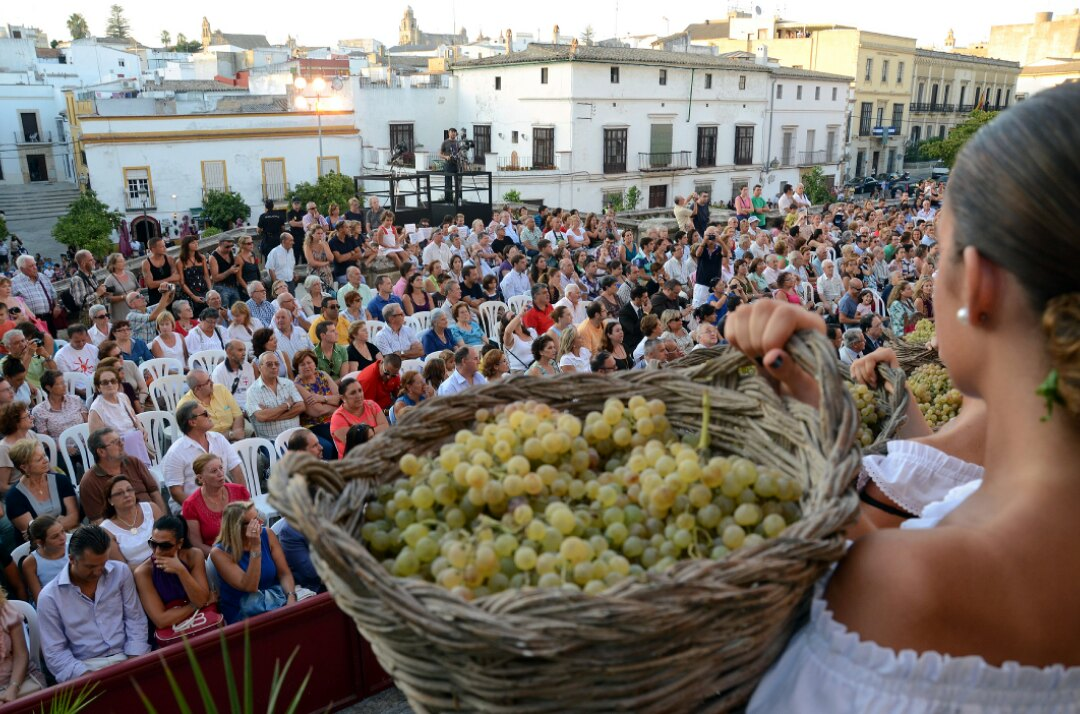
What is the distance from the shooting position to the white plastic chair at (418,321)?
26.1 ft

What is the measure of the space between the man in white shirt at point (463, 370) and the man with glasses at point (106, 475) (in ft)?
6.11

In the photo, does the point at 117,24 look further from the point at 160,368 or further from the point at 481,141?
the point at 160,368

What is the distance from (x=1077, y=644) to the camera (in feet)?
2.88

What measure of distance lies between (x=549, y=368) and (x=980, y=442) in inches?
193

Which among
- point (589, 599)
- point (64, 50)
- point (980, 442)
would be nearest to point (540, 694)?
point (589, 599)

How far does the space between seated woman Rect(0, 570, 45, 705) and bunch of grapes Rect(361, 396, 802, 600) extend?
310 cm

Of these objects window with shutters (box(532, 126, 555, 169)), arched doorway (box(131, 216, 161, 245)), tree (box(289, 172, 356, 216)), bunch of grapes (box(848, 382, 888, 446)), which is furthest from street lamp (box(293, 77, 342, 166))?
bunch of grapes (box(848, 382, 888, 446))

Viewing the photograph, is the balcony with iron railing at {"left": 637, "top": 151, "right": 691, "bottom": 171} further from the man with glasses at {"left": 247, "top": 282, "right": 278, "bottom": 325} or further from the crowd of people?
the man with glasses at {"left": 247, "top": 282, "right": 278, "bottom": 325}

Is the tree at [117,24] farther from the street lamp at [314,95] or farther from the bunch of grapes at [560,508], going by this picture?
the bunch of grapes at [560,508]

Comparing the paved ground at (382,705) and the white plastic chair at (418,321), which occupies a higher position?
the white plastic chair at (418,321)

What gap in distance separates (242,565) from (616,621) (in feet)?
11.6

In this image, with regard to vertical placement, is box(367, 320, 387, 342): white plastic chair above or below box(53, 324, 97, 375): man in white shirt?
below

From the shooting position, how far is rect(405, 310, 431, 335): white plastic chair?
794cm

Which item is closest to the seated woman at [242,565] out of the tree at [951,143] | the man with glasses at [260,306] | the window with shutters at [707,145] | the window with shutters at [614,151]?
the man with glasses at [260,306]
